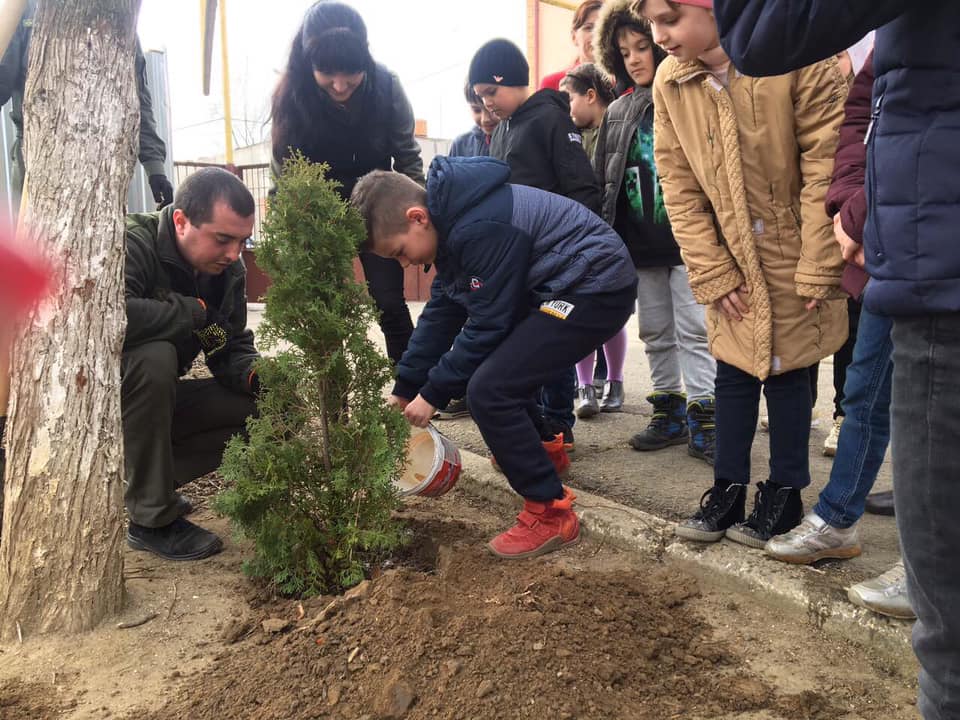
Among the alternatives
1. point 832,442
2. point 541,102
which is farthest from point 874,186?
point 541,102

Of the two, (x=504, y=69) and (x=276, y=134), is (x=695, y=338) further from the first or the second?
(x=276, y=134)

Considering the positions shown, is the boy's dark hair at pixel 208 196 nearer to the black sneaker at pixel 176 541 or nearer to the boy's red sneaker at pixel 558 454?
the black sneaker at pixel 176 541

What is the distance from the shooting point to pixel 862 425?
2676 mm

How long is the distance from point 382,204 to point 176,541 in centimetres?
155

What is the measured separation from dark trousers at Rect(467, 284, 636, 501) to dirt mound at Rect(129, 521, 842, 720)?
0.48 metres

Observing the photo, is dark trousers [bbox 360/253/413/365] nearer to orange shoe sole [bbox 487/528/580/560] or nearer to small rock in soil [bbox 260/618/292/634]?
orange shoe sole [bbox 487/528/580/560]

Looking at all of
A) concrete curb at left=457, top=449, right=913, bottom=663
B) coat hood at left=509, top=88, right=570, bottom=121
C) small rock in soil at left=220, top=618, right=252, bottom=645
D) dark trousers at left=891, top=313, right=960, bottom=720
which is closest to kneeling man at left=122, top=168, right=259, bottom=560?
small rock in soil at left=220, top=618, right=252, bottom=645

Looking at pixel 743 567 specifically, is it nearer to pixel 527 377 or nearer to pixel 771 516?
pixel 771 516

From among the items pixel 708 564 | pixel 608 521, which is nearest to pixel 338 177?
pixel 608 521

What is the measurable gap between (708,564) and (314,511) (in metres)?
1.38

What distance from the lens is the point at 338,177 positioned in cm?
457

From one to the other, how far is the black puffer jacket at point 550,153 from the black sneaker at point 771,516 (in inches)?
71.3

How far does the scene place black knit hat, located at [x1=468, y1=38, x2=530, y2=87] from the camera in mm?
4352

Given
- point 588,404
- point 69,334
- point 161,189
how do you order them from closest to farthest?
1. point 69,334
2. point 161,189
3. point 588,404
